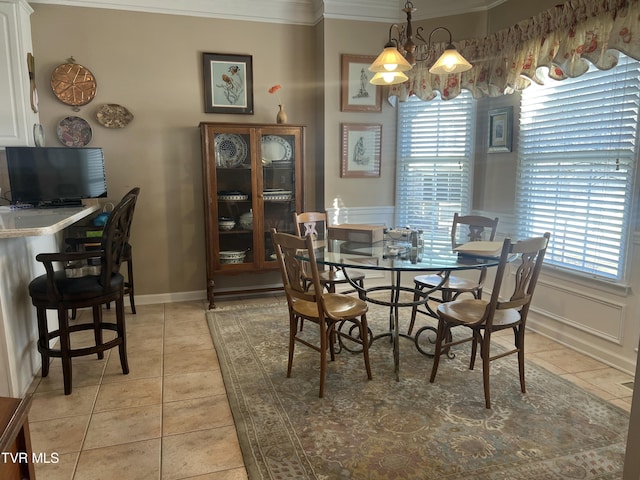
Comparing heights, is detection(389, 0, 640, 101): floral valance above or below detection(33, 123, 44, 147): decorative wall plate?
above

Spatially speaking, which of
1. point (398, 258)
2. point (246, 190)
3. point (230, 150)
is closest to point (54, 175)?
point (230, 150)

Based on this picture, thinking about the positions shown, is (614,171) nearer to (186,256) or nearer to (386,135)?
(386,135)

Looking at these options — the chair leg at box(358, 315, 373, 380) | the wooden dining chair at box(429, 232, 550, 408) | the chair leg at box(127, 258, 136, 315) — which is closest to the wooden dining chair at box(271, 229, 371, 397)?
the chair leg at box(358, 315, 373, 380)

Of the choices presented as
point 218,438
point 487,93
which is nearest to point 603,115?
point 487,93

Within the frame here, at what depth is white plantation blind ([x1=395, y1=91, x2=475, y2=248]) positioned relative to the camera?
4117 millimetres

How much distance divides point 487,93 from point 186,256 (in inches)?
119

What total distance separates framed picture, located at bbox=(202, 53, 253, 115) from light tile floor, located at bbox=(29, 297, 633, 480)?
2.07m

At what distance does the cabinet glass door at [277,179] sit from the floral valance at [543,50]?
45.9 inches

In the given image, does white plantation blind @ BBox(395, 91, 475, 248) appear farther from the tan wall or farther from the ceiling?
the tan wall

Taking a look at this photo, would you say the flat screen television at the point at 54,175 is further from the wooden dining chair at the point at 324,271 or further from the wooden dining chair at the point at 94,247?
the wooden dining chair at the point at 324,271

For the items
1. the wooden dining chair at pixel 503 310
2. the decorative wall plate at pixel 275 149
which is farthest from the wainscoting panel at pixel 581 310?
the decorative wall plate at pixel 275 149

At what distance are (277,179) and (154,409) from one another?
236cm

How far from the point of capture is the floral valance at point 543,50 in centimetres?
256

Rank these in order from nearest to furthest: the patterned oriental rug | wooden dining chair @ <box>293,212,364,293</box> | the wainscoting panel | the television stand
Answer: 1. the patterned oriental rug
2. the wainscoting panel
3. wooden dining chair @ <box>293,212,364,293</box>
4. the television stand
